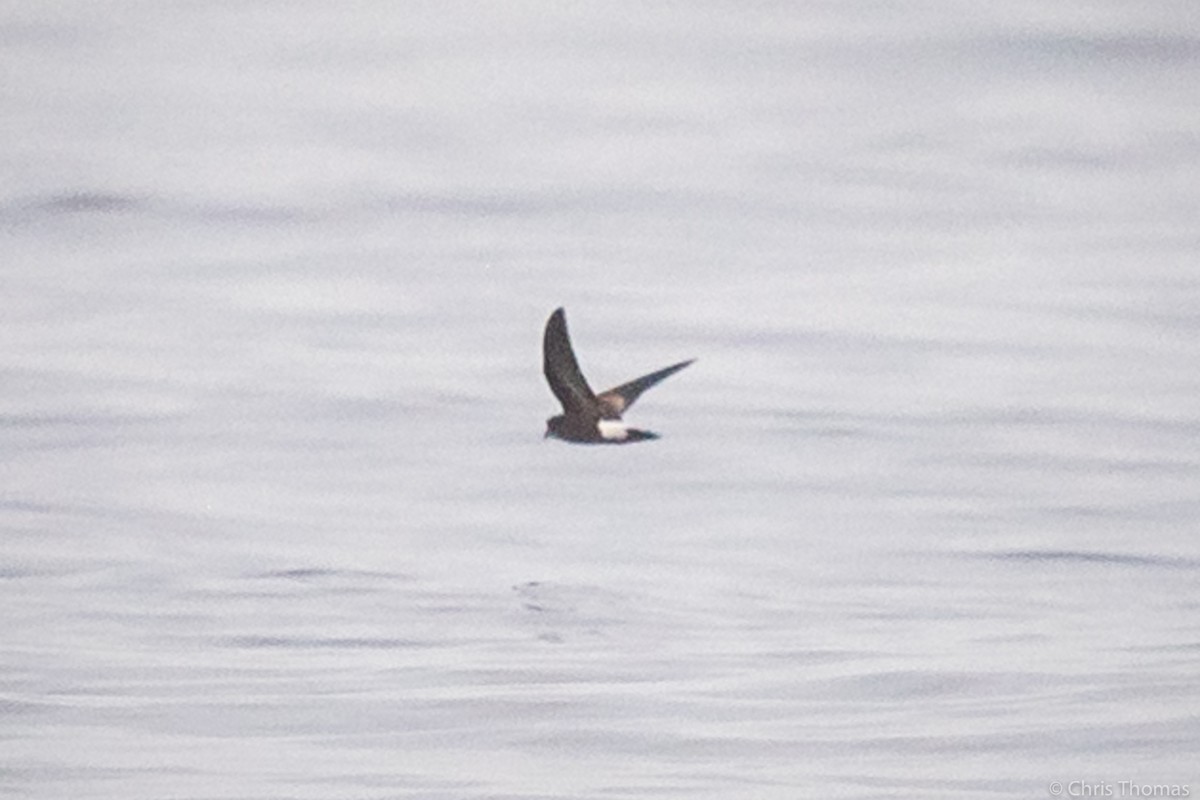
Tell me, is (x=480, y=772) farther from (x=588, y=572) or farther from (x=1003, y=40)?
(x=1003, y=40)

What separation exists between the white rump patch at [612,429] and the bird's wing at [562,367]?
54 millimetres

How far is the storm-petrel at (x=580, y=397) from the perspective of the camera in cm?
521

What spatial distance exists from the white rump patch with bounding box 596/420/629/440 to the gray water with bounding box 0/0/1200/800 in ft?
0.27

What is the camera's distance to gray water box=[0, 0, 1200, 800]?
5.19 metres


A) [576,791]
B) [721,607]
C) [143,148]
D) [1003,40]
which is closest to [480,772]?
[576,791]
